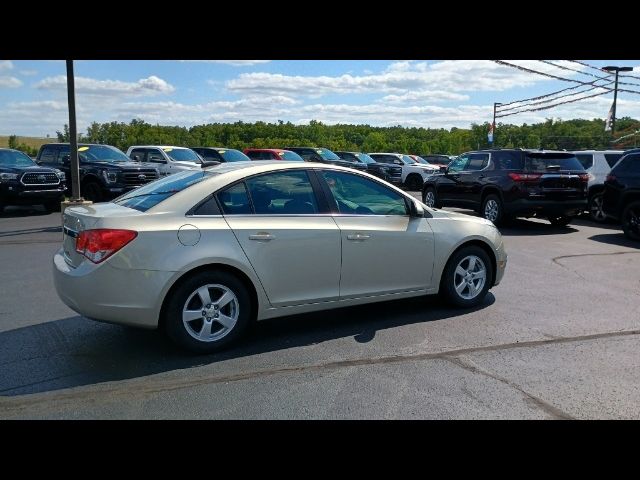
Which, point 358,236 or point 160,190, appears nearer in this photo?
point 160,190

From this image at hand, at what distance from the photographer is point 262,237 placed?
475 centimetres

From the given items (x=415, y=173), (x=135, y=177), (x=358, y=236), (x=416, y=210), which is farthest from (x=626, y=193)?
(x=415, y=173)

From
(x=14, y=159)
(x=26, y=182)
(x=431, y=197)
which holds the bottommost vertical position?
(x=431, y=197)

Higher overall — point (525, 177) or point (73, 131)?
point (73, 131)

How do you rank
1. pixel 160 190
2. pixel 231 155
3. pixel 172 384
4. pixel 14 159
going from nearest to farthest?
pixel 172 384
pixel 160 190
pixel 14 159
pixel 231 155

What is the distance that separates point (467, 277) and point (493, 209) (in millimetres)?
7501

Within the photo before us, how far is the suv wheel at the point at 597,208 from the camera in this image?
13.8 metres

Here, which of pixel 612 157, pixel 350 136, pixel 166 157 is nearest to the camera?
pixel 612 157

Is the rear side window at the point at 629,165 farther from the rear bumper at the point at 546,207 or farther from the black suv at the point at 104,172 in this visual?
the black suv at the point at 104,172

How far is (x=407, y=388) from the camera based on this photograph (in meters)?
3.97

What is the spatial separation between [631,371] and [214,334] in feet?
10.8

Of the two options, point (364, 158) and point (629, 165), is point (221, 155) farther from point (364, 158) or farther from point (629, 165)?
point (629, 165)

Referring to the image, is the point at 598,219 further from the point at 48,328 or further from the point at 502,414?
the point at 48,328
